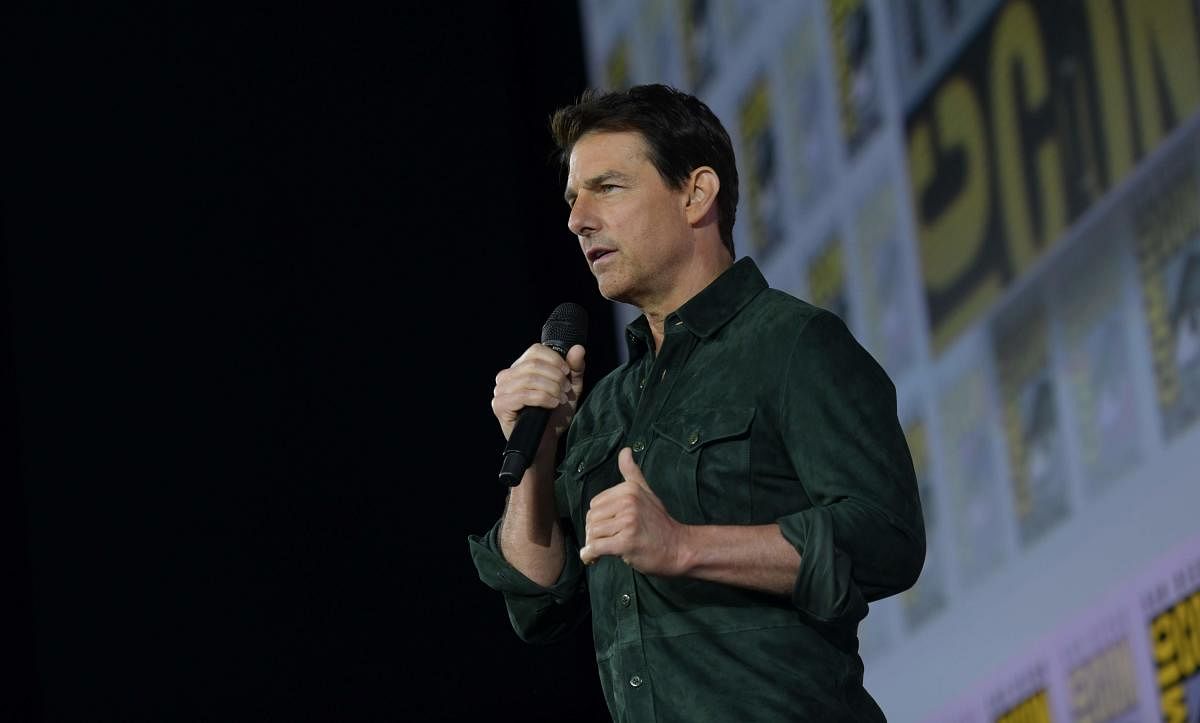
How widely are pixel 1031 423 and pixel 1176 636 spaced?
44 cm

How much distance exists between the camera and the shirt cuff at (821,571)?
1.46 meters

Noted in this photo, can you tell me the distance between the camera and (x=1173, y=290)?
2.40 m

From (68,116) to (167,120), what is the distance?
233 millimetres

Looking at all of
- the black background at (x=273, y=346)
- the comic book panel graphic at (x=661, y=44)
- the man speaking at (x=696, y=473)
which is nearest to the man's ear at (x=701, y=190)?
the man speaking at (x=696, y=473)

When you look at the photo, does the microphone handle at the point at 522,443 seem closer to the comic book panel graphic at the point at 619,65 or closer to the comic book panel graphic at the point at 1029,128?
the comic book panel graphic at the point at 1029,128

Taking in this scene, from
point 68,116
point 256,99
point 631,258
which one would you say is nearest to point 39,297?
point 68,116

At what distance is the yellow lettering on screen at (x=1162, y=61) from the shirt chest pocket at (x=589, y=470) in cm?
117

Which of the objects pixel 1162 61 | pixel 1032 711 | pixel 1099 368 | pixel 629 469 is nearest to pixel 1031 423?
pixel 1099 368

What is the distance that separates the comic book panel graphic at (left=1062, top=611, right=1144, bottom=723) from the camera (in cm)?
247

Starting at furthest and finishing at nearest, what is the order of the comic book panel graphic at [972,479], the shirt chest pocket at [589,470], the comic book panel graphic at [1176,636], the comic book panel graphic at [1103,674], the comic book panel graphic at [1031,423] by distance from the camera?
1. the comic book panel graphic at [972,479]
2. the comic book panel graphic at [1031,423]
3. the comic book panel graphic at [1103,674]
4. the comic book panel graphic at [1176,636]
5. the shirt chest pocket at [589,470]

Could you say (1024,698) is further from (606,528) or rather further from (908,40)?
(606,528)

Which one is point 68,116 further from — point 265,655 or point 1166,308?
point 1166,308

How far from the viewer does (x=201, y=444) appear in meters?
3.97

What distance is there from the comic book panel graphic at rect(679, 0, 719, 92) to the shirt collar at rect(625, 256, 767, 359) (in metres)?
1.98
